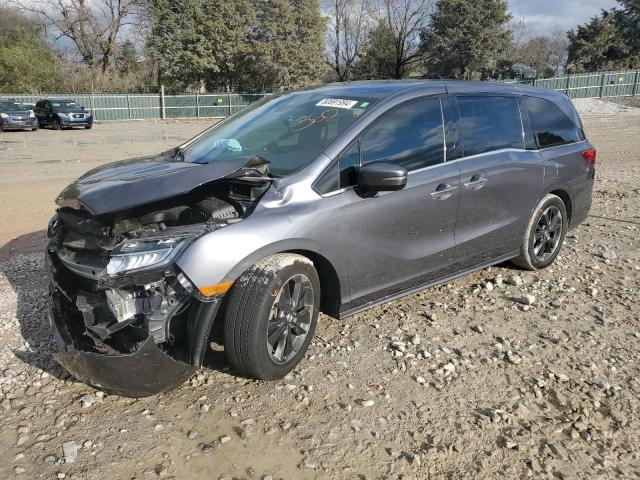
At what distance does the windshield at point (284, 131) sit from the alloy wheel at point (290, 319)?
2.37ft

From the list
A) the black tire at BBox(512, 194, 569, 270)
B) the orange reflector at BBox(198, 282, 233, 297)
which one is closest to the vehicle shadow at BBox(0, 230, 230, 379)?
the orange reflector at BBox(198, 282, 233, 297)

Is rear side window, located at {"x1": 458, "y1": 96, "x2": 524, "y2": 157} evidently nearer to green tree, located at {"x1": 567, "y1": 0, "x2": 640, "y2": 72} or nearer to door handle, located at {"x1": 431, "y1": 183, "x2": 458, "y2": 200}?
door handle, located at {"x1": 431, "y1": 183, "x2": 458, "y2": 200}

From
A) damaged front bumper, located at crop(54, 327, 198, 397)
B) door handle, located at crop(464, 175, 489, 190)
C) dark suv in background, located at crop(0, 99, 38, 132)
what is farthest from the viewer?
dark suv in background, located at crop(0, 99, 38, 132)

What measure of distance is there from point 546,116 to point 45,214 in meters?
6.57

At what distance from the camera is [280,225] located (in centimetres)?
A: 312

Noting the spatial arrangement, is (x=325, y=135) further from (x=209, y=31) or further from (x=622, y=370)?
(x=209, y=31)

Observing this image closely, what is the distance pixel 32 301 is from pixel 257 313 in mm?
2456

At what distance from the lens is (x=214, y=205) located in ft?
10.2

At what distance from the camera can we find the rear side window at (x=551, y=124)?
16.3ft

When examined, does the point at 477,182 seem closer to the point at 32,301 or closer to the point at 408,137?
the point at 408,137

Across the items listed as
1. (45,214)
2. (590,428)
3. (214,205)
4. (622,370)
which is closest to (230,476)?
(214,205)

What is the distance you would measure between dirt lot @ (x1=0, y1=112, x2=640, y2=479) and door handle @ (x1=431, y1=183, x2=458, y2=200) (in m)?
0.94

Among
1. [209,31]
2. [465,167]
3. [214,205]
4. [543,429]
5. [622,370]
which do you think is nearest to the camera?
[543,429]

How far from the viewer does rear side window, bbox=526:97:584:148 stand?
4977 millimetres
